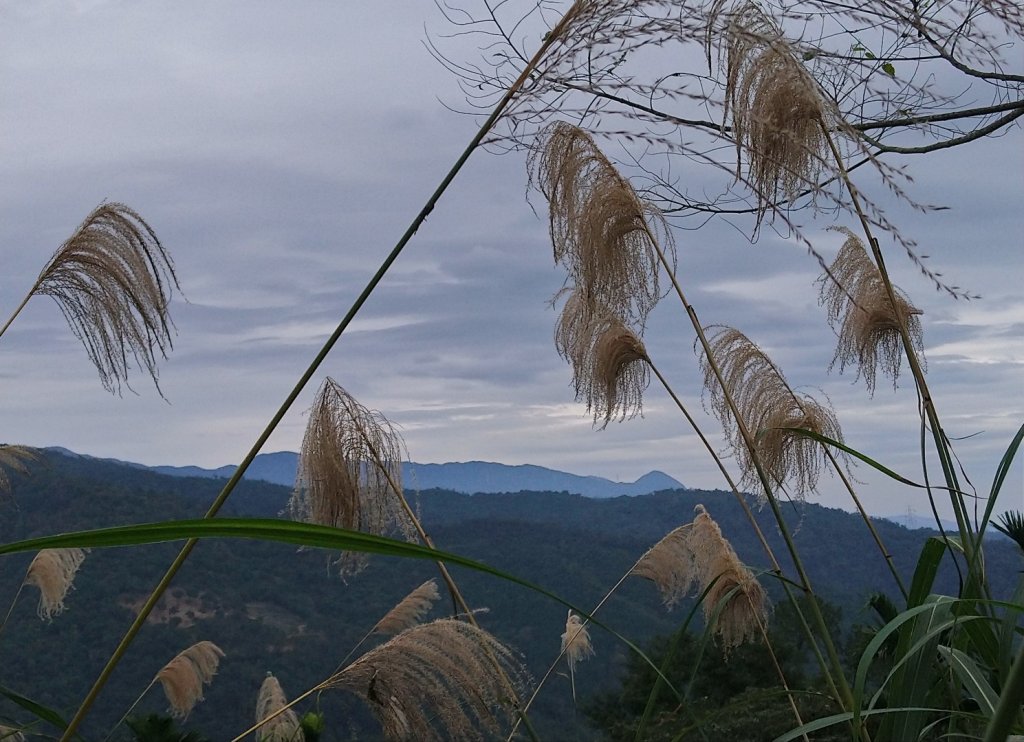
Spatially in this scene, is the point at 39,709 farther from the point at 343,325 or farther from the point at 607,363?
the point at 607,363

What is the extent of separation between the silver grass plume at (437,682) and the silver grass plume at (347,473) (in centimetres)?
36

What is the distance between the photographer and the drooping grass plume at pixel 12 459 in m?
2.87

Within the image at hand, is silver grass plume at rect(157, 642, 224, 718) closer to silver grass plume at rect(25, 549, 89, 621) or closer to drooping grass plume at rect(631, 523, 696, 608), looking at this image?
silver grass plume at rect(25, 549, 89, 621)

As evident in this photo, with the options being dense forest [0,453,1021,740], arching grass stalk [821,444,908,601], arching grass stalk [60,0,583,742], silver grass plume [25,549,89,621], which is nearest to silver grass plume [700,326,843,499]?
arching grass stalk [821,444,908,601]

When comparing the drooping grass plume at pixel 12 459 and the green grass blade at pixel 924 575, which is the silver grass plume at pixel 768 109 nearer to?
the green grass blade at pixel 924 575

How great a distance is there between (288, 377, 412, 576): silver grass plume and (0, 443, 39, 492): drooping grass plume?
3.58 feet

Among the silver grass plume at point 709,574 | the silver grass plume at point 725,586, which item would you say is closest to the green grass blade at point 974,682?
the silver grass plume at point 709,574

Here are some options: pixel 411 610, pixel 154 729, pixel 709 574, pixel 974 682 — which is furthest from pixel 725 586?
pixel 154 729

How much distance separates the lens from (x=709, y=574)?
9.70 feet

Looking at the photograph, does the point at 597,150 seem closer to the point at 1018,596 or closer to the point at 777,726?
the point at 1018,596

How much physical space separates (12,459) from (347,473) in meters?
1.60

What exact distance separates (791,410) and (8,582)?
2079 cm

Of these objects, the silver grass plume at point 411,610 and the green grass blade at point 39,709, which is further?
the silver grass plume at point 411,610

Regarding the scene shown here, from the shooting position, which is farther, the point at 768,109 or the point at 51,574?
the point at 51,574
